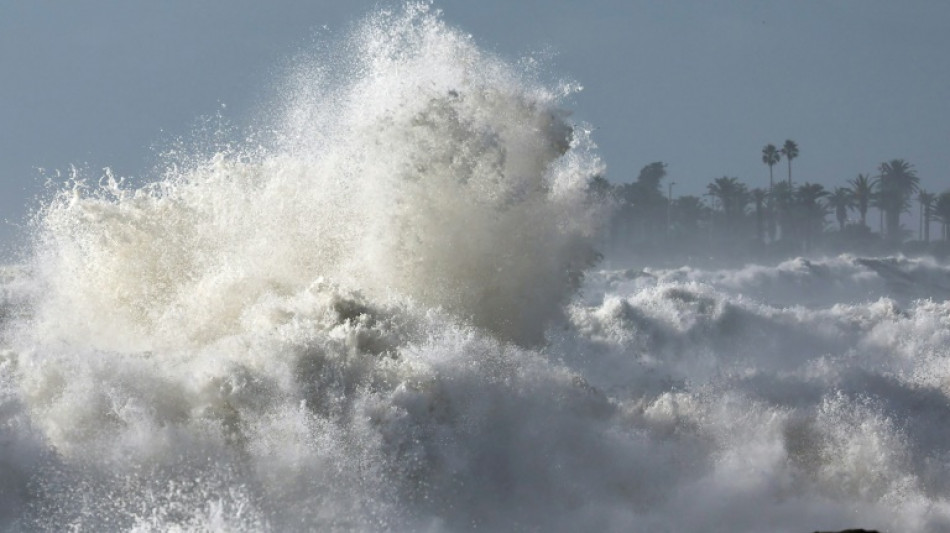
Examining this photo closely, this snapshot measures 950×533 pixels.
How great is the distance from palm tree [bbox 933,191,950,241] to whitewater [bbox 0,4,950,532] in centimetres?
7145

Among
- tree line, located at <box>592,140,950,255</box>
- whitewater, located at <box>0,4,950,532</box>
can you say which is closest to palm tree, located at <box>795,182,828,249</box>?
tree line, located at <box>592,140,950,255</box>

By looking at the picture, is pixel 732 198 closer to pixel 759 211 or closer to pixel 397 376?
pixel 759 211

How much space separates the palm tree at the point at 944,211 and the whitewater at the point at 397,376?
7145 cm

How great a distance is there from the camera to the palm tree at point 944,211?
88625 mm

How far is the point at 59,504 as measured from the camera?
1002cm

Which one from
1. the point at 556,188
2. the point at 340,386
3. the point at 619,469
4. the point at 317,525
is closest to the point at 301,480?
the point at 317,525

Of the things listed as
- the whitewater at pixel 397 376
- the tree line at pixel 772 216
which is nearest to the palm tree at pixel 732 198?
the tree line at pixel 772 216

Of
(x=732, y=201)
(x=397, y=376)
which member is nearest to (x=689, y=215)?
(x=732, y=201)

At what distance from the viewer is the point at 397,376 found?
12453 mm

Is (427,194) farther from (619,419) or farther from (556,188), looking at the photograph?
(619,419)

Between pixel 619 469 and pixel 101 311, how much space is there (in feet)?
26.5

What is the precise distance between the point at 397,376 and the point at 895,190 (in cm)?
8466

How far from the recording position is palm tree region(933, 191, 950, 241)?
88625 mm

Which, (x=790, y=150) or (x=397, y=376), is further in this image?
(x=790, y=150)
